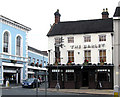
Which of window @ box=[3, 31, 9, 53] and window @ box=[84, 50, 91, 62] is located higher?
window @ box=[3, 31, 9, 53]

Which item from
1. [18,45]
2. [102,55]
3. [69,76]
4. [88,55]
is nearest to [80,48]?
[88,55]

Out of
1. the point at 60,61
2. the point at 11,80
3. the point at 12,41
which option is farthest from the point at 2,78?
the point at 60,61

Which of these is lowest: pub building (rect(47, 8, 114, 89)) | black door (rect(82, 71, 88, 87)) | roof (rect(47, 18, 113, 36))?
black door (rect(82, 71, 88, 87))

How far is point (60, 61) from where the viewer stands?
32344 millimetres

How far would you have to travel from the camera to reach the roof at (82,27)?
1243 inches

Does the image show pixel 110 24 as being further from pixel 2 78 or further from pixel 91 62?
pixel 2 78

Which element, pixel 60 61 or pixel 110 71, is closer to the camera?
pixel 110 71

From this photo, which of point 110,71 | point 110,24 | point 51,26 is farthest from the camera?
point 51,26

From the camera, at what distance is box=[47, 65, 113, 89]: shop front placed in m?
29.8

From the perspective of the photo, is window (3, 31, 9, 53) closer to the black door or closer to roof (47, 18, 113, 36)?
roof (47, 18, 113, 36)

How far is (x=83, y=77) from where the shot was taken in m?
32.2

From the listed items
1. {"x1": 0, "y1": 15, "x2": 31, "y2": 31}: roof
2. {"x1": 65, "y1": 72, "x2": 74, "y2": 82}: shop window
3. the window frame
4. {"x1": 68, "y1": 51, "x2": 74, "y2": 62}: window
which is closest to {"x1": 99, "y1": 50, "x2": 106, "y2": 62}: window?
the window frame

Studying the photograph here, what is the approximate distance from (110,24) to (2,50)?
16.6m

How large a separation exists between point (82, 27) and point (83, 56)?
4.38 m
